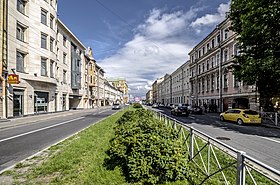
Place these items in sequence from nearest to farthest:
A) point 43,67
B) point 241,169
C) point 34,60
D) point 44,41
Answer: point 241,169 → point 34,60 → point 43,67 → point 44,41

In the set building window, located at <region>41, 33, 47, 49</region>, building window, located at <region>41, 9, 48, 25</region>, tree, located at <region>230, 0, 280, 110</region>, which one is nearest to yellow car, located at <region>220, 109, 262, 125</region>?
tree, located at <region>230, 0, 280, 110</region>

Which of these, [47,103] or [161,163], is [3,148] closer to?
[161,163]

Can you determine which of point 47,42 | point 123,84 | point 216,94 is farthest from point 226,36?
point 123,84

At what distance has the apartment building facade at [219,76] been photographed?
A: 1109 inches

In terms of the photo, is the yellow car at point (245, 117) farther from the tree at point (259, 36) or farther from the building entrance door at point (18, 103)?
the building entrance door at point (18, 103)

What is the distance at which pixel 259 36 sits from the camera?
611 inches

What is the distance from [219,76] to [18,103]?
31393 millimetres

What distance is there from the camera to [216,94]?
36.5m

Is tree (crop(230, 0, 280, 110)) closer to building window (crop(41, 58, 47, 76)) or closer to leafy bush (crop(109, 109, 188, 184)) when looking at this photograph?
leafy bush (crop(109, 109, 188, 184))

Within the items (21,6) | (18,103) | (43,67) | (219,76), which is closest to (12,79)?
(18,103)

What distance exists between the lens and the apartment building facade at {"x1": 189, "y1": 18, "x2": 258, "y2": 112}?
28172mm

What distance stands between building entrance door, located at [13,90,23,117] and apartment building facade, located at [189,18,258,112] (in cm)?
2484

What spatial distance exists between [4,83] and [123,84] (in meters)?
140

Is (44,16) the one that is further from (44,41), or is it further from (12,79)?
(12,79)
